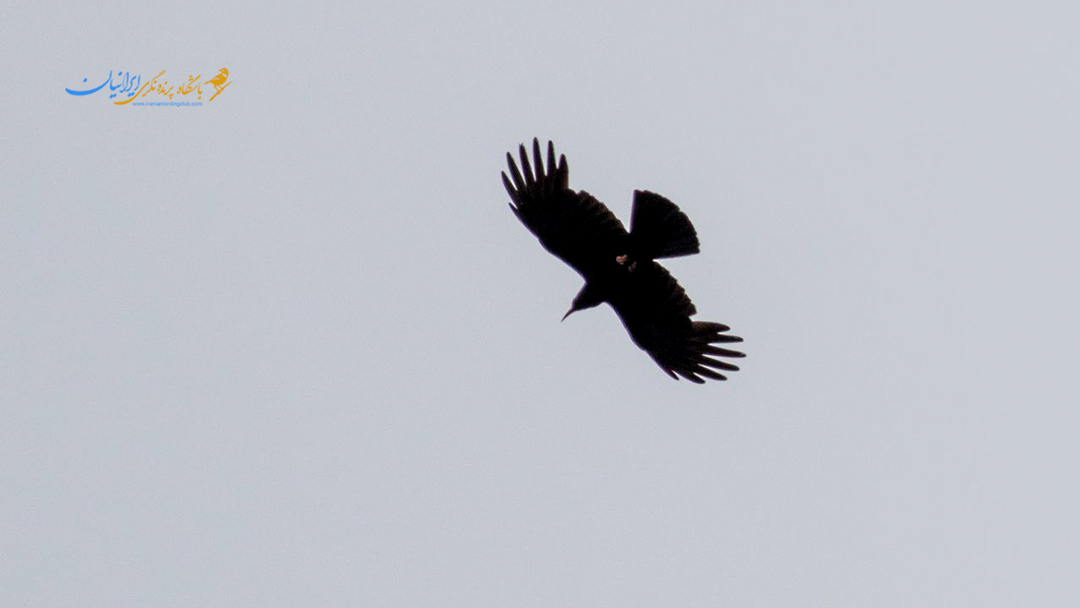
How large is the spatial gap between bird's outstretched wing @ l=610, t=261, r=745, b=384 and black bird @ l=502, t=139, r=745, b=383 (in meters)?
Result: 0.01

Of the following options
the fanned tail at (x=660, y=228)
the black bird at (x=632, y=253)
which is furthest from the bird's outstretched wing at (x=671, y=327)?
the fanned tail at (x=660, y=228)

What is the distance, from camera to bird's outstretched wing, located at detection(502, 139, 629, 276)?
634 inches

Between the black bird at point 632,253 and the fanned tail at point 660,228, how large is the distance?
0.01 metres

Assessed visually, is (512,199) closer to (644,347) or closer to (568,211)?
(568,211)

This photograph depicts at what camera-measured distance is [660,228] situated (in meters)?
15.7

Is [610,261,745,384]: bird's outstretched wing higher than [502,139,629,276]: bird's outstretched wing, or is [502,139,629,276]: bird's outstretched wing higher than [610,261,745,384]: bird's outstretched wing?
[502,139,629,276]: bird's outstretched wing

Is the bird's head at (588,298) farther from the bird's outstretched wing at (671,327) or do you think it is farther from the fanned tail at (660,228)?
the fanned tail at (660,228)

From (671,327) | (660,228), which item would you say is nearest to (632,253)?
(660,228)

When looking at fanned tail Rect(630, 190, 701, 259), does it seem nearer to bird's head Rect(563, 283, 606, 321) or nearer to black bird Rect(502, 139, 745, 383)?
black bird Rect(502, 139, 745, 383)

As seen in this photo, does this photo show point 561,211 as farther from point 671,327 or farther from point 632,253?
point 671,327

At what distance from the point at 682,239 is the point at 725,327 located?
1578mm

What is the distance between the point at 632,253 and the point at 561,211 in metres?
0.92

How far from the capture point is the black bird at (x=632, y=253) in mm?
15750

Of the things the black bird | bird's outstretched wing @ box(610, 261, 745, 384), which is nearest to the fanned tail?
the black bird
